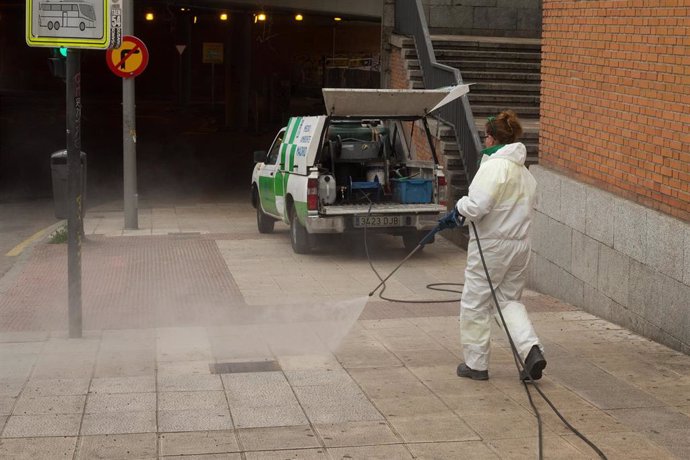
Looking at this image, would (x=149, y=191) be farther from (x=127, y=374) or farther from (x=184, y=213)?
(x=127, y=374)

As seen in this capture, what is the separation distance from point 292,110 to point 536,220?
37280 millimetres

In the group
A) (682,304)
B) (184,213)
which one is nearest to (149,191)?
(184,213)

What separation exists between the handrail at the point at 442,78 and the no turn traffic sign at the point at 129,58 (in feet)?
15.1

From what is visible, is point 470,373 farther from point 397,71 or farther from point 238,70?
point 238,70

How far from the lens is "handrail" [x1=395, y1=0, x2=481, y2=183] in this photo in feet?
51.6

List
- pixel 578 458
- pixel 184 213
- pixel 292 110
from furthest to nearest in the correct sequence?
pixel 292 110 → pixel 184 213 → pixel 578 458

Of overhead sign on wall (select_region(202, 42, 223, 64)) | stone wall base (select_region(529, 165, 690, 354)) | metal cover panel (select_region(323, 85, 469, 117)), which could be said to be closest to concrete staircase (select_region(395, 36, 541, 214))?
metal cover panel (select_region(323, 85, 469, 117))

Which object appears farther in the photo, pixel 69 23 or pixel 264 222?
pixel 264 222

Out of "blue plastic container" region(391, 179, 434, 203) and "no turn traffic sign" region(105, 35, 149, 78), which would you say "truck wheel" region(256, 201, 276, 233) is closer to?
"no turn traffic sign" region(105, 35, 149, 78)

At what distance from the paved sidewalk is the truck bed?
1.13 m

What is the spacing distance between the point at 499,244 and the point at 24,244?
9718 mm

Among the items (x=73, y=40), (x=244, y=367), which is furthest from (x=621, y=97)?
(x=73, y=40)

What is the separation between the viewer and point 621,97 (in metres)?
9.65

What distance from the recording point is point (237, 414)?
6.75 meters
